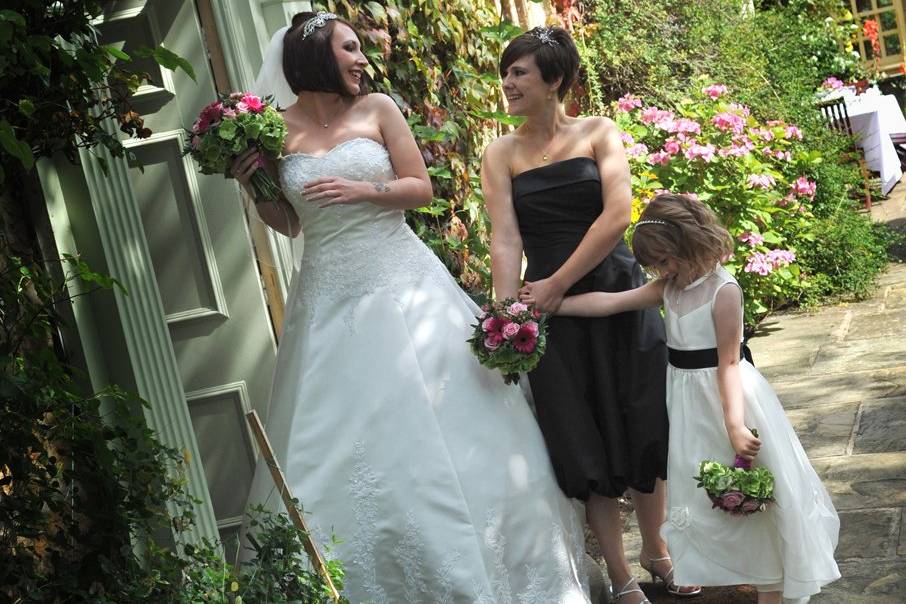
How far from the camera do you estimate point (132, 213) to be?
12.3ft

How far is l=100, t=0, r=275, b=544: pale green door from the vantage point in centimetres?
442

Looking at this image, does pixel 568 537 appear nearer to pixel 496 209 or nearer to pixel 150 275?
pixel 496 209

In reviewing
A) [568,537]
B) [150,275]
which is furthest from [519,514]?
[150,275]

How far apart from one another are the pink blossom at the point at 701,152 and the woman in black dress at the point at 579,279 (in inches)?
146

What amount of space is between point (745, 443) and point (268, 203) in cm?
163

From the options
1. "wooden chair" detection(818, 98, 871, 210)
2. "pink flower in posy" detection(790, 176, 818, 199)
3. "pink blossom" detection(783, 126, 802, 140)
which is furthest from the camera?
"wooden chair" detection(818, 98, 871, 210)

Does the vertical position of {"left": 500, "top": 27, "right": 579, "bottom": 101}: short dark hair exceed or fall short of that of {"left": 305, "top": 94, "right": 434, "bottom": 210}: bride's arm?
it exceeds it

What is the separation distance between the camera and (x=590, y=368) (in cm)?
382

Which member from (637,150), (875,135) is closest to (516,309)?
(637,150)

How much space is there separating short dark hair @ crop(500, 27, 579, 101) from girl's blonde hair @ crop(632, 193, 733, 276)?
0.58 metres

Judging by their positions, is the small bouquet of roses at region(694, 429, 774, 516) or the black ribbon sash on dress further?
the black ribbon sash on dress

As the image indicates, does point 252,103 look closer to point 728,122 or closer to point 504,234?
point 504,234

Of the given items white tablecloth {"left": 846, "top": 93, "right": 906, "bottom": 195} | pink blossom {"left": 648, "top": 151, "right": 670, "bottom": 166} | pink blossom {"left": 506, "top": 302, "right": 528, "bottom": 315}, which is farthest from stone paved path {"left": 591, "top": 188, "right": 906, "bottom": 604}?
white tablecloth {"left": 846, "top": 93, "right": 906, "bottom": 195}

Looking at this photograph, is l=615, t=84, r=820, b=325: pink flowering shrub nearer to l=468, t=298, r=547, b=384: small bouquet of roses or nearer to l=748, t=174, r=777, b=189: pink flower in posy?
l=748, t=174, r=777, b=189: pink flower in posy
